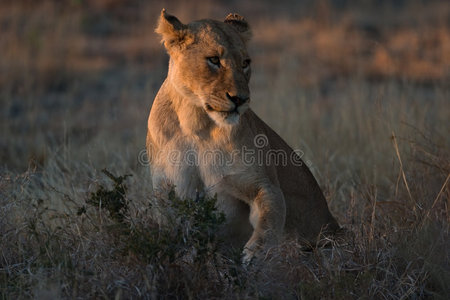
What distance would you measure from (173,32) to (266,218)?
4.04ft

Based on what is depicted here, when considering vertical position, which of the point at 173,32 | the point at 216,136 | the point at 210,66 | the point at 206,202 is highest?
the point at 173,32

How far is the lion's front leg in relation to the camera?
388 cm

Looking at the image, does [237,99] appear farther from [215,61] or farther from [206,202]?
[206,202]

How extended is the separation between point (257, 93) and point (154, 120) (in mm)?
4891

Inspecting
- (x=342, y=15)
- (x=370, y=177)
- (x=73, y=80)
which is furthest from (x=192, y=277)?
(x=342, y=15)

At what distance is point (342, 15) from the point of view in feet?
46.7

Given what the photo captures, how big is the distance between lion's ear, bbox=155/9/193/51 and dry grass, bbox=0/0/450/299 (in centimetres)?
96

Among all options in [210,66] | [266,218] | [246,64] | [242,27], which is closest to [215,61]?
[210,66]

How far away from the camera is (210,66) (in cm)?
392

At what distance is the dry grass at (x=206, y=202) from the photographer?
3617mm

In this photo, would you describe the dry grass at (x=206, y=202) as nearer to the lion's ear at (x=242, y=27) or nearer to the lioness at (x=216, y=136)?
the lioness at (x=216, y=136)

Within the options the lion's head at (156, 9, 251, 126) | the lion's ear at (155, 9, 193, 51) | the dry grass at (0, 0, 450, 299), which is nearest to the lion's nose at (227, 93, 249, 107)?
the lion's head at (156, 9, 251, 126)

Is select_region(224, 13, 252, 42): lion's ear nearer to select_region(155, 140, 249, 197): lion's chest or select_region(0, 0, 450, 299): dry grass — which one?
select_region(155, 140, 249, 197): lion's chest

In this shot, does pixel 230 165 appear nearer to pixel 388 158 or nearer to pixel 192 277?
pixel 192 277
